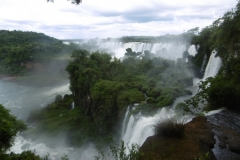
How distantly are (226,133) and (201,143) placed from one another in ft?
4.48

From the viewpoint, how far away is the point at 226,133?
23.8 feet

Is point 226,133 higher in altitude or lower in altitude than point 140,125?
higher

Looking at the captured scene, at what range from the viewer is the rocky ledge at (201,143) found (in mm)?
5754

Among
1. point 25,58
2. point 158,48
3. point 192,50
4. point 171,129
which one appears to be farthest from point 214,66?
point 25,58

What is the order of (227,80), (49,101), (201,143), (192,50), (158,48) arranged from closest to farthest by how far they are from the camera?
1. (201,143)
2. (227,80)
3. (192,50)
4. (49,101)
5. (158,48)

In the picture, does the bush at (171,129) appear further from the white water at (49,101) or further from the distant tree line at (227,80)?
the distant tree line at (227,80)

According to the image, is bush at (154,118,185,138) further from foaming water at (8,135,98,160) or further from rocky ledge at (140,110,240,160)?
foaming water at (8,135,98,160)

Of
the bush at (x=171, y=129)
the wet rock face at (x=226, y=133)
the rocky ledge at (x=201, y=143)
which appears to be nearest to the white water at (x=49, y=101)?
the rocky ledge at (x=201, y=143)

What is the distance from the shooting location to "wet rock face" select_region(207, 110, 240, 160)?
6105mm

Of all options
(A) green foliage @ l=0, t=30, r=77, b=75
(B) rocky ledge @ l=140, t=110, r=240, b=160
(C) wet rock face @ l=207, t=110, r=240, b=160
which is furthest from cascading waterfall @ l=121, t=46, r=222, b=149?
(A) green foliage @ l=0, t=30, r=77, b=75

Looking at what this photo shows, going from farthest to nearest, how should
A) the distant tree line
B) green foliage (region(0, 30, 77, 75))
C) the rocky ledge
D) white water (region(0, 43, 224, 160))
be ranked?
green foliage (region(0, 30, 77, 75)), white water (region(0, 43, 224, 160)), the distant tree line, the rocky ledge

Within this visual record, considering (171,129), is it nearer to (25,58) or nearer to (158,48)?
(158,48)

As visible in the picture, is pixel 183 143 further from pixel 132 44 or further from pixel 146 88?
pixel 132 44

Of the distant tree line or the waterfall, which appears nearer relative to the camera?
the distant tree line
